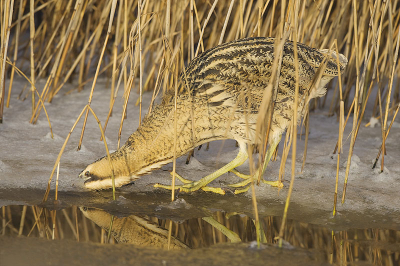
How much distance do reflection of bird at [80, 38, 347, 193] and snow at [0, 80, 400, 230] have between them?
151mm

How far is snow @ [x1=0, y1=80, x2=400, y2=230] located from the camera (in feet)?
10.3

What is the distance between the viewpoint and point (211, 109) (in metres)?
3.12

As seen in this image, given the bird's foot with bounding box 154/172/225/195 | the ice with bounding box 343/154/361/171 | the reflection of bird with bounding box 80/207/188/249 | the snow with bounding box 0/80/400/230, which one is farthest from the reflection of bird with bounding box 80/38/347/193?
the ice with bounding box 343/154/361/171

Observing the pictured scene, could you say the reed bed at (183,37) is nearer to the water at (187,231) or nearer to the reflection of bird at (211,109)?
the reflection of bird at (211,109)

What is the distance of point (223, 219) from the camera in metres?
2.82

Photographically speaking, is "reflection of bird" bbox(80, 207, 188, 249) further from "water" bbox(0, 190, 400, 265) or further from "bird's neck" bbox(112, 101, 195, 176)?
"bird's neck" bbox(112, 101, 195, 176)

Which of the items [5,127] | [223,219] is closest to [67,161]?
[5,127]

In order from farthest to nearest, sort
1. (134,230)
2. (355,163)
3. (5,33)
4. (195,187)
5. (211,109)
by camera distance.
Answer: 1. (5,33)
2. (355,163)
3. (195,187)
4. (211,109)
5. (134,230)

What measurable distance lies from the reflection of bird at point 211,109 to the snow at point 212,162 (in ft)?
0.50

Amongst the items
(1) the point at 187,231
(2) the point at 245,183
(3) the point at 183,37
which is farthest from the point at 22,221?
(3) the point at 183,37

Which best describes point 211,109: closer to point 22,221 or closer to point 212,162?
point 212,162

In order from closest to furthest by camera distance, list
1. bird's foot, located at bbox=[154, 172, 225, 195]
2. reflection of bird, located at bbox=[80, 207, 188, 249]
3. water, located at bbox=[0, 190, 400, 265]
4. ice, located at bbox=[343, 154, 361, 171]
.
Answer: water, located at bbox=[0, 190, 400, 265] < reflection of bird, located at bbox=[80, 207, 188, 249] < bird's foot, located at bbox=[154, 172, 225, 195] < ice, located at bbox=[343, 154, 361, 171]

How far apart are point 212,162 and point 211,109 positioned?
2.38 feet

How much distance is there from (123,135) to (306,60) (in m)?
1.59
